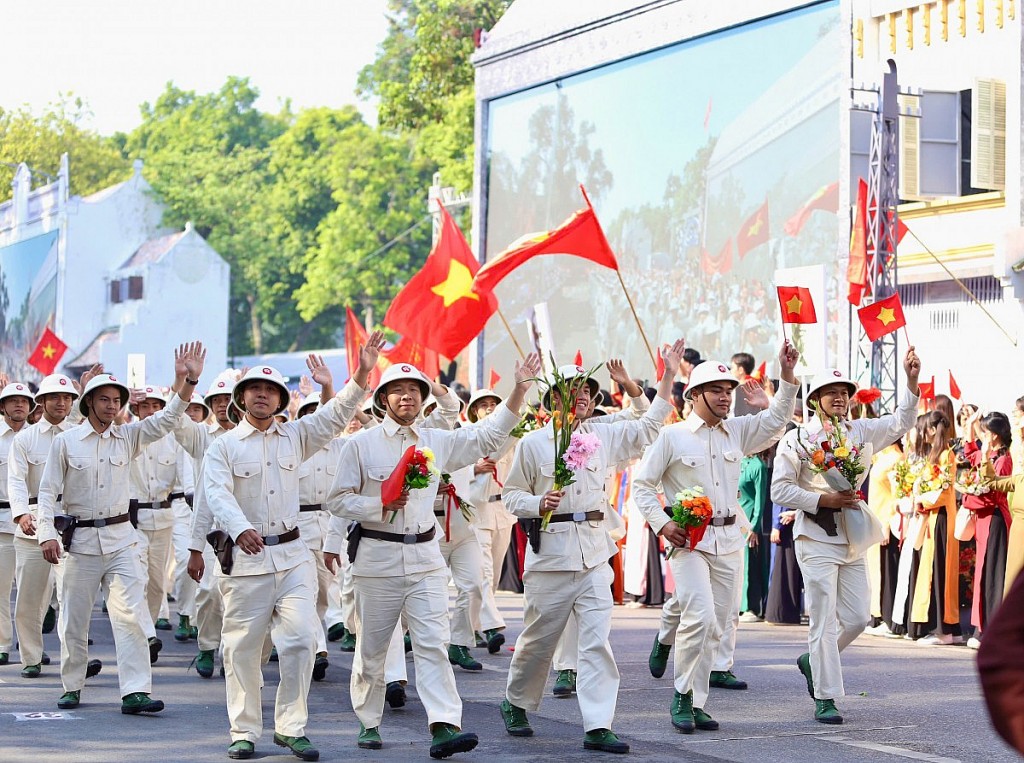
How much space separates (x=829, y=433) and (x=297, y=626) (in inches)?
148

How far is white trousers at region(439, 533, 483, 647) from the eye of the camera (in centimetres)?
1262

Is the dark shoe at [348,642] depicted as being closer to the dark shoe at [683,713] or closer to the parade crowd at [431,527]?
the parade crowd at [431,527]

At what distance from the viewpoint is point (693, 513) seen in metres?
9.62

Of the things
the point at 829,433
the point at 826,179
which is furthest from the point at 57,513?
the point at 826,179

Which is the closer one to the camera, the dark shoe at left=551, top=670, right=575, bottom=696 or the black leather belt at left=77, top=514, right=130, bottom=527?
the black leather belt at left=77, top=514, right=130, bottom=527

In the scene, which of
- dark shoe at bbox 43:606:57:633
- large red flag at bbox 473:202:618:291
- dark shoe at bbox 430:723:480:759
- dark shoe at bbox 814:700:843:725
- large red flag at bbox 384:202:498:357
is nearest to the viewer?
dark shoe at bbox 430:723:480:759

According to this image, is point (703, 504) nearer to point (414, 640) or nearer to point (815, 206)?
point (414, 640)

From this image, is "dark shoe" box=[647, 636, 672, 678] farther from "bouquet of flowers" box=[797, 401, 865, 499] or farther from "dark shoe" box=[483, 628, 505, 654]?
"dark shoe" box=[483, 628, 505, 654]

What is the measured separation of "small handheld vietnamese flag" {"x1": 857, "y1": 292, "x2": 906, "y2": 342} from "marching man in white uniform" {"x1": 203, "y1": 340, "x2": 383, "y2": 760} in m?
6.12

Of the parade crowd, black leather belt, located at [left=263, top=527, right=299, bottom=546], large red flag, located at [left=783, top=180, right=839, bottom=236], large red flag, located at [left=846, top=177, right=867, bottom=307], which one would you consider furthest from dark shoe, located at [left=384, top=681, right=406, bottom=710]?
large red flag, located at [left=783, top=180, right=839, bottom=236]

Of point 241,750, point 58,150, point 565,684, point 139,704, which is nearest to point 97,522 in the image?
point 139,704

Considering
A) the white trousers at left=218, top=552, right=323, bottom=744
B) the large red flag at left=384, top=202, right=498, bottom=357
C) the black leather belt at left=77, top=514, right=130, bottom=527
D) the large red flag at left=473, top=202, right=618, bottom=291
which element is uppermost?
the large red flag at left=473, top=202, right=618, bottom=291

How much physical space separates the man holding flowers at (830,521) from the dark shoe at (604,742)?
1.67 meters

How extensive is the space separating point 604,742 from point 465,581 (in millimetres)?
4128
